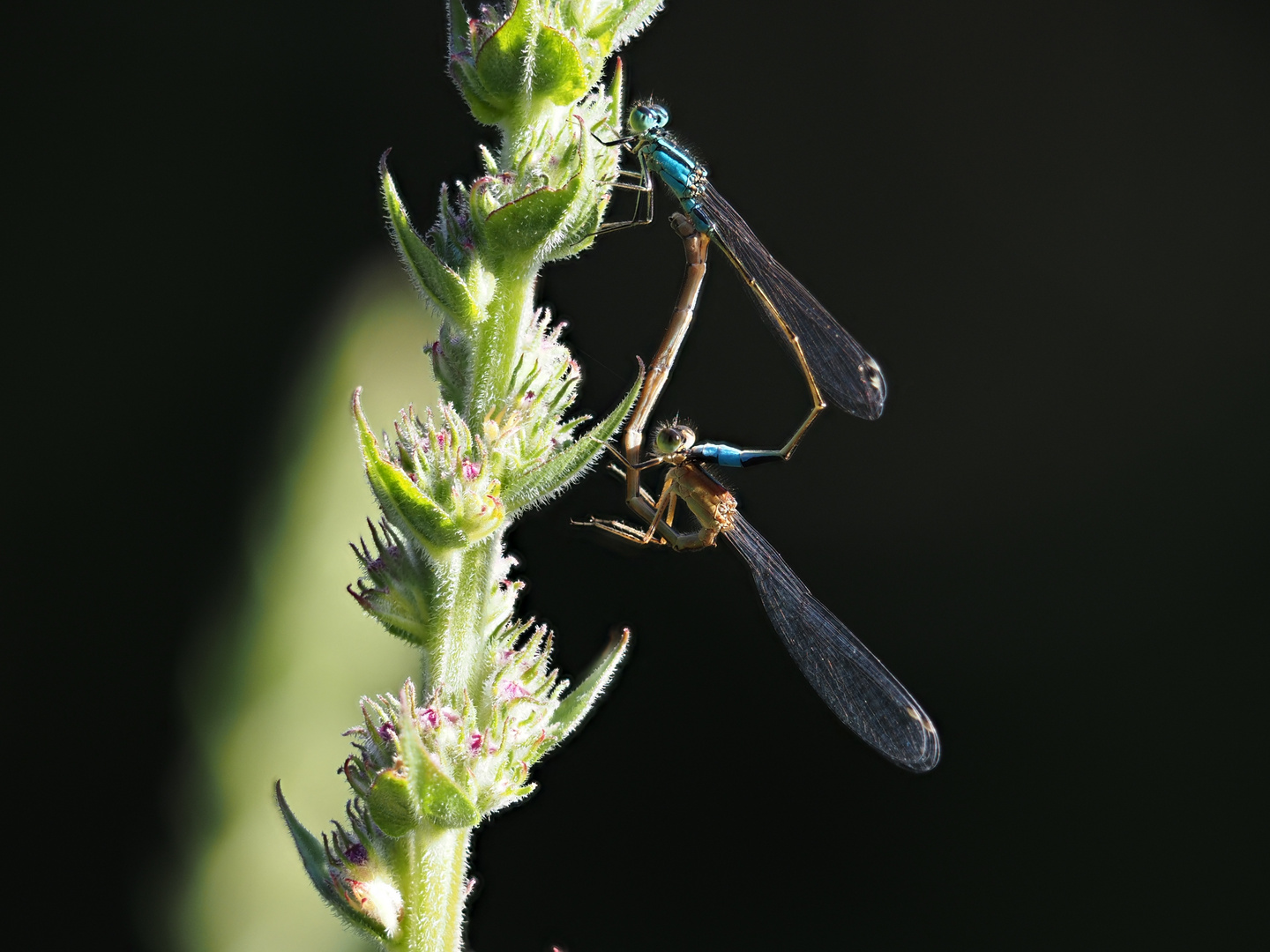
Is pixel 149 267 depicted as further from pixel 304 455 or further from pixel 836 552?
pixel 836 552

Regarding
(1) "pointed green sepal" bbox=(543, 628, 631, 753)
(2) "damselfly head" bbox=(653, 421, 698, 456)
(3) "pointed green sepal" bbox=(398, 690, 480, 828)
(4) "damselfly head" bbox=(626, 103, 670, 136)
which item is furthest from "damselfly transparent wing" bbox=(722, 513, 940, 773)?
(3) "pointed green sepal" bbox=(398, 690, 480, 828)

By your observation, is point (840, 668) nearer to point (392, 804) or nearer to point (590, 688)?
point (590, 688)

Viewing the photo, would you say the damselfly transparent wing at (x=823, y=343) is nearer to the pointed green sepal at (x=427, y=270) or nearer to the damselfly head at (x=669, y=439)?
the damselfly head at (x=669, y=439)

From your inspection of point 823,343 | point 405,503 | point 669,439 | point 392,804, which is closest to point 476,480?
point 405,503

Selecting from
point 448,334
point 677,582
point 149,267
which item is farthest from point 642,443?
point 149,267

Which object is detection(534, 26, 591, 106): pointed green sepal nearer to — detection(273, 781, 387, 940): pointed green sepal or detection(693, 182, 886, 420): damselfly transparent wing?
detection(273, 781, 387, 940): pointed green sepal

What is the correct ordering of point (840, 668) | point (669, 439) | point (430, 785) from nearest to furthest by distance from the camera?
1. point (430, 785)
2. point (669, 439)
3. point (840, 668)
